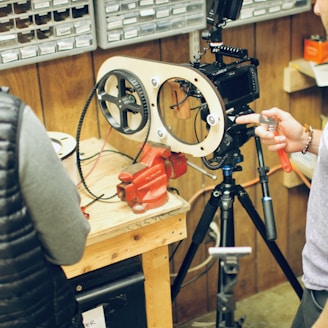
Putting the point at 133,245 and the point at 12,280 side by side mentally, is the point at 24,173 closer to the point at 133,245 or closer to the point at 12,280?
the point at 12,280

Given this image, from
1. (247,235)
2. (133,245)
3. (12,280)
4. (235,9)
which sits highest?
(235,9)

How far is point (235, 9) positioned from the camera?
1.85 meters

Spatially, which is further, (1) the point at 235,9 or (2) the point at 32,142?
(1) the point at 235,9

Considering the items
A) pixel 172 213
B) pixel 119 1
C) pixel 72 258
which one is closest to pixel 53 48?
pixel 119 1

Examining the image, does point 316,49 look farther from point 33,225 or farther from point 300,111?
point 33,225

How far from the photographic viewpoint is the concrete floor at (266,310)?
2.66 m

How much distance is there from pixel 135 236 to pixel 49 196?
63cm

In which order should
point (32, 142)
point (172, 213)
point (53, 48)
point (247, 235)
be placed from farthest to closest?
1. point (247, 235)
2. point (53, 48)
3. point (172, 213)
4. point (32, 142)

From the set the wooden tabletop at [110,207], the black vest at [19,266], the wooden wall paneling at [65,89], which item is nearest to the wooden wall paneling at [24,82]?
the wooden wall paneling at [65,89]

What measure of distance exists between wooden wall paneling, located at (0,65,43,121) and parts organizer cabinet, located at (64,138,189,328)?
0.29 metres

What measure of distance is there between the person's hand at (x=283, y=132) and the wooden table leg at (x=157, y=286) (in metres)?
0.47

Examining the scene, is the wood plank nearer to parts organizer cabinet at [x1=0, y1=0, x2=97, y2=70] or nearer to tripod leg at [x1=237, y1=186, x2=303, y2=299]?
tripod leg at [x1=237, y1=186, x2=303, y2=299]

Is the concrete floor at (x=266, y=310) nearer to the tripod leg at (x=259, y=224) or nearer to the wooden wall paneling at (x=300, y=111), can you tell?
the wooden wall paneling at (x=300, y=111)

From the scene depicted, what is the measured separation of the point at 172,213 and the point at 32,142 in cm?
73
